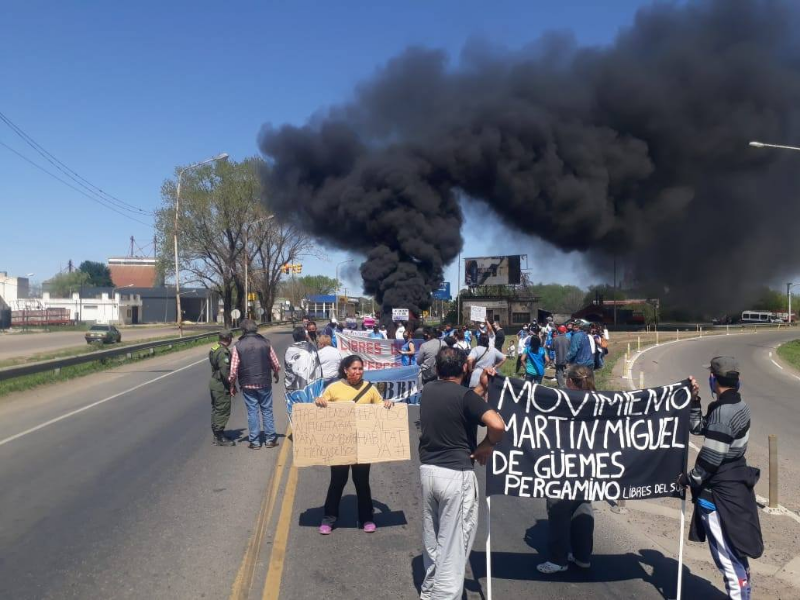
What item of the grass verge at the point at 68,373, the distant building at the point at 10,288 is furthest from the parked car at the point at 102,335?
the distant building at the point at 10,288

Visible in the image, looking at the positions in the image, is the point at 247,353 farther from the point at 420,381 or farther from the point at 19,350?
the point at 19,350

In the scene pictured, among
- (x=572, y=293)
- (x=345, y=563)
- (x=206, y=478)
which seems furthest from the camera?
(x=572, y=293)

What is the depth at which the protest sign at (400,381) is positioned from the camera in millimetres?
11016

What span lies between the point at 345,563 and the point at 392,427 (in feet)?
3.36

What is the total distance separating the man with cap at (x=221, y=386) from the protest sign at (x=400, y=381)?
2.54 m

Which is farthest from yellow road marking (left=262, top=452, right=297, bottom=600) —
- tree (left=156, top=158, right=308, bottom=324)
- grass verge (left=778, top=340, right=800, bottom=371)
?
tree (left=156, top=158, right=308, bottom=324)

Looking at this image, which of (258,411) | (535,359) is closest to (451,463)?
(258,411)

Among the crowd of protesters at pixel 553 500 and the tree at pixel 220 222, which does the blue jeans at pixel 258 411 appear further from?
the tree at pixel 220 222

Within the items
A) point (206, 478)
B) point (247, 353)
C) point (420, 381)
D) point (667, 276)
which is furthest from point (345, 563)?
point (667, 276)

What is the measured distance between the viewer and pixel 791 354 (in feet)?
94.7

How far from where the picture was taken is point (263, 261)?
57094 mm

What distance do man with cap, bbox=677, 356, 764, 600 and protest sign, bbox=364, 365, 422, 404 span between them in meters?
7.07

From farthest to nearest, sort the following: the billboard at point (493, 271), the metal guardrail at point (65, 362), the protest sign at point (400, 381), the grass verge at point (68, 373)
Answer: the billboard at point (493, 271) < the grass verge at point (68, 373) < the metal guardrail at point (65, 362) < the protest sign at point (400, 381)

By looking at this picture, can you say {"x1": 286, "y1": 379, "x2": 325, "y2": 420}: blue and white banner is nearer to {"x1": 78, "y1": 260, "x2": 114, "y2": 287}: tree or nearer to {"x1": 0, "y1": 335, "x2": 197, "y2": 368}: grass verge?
{"x1": 0, "y1": 335, "x2": 197, "y2": 368}: grass verge
